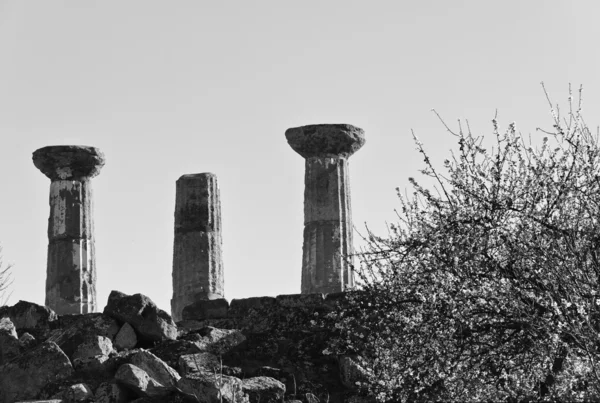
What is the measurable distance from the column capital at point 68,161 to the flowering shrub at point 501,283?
1234cm

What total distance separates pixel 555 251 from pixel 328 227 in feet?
39.3

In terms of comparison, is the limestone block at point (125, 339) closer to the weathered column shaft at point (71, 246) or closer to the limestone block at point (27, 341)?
the limestone block at point (27, 341)

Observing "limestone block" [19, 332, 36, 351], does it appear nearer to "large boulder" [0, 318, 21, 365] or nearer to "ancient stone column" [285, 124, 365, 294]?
"large boulder" [0, 318, 21, 365]

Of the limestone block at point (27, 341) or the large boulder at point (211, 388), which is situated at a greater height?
the limestone block at point (27, 341)

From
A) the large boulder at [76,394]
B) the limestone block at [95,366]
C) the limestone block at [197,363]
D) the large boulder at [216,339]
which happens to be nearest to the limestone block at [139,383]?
the large boulder at [76,394]

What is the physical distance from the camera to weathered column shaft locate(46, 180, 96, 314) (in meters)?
26.7

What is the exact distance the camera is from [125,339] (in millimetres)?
19844

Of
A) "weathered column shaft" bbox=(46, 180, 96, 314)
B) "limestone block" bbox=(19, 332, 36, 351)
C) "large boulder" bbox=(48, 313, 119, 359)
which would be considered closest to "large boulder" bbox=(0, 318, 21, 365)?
"limestone block" bbox=(19, 332, 36, 351)

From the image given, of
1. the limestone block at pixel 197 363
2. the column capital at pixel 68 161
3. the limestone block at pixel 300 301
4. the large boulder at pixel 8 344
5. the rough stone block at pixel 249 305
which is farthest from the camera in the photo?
the column capital at pixel 68 161

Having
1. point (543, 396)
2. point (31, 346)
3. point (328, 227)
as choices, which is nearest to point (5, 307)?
point (31, 346)

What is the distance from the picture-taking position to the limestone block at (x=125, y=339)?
19812 mm

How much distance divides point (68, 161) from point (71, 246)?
5.45ft

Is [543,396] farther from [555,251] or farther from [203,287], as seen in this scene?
[203,287]

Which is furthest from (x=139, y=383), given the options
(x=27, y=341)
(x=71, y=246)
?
(x=71, y=246)
